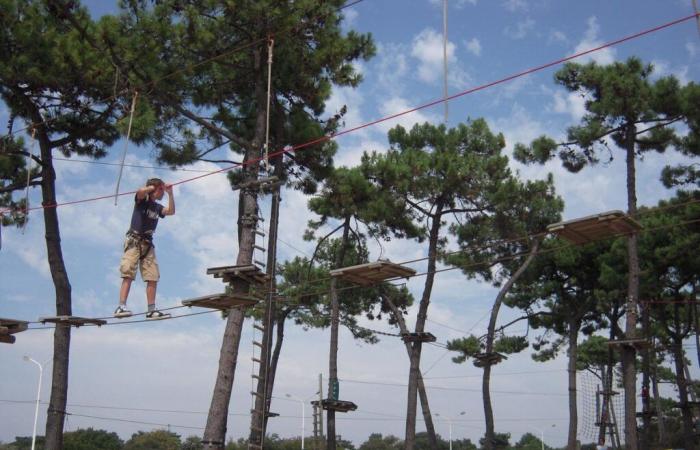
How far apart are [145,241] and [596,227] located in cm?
500

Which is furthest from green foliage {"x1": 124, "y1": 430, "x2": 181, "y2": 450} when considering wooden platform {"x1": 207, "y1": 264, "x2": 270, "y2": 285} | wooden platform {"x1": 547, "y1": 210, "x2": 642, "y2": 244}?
wooden platform {"x1": 547, "y1": 210, "x2": 642, "y2": 244}

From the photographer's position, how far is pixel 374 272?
855 centimetres

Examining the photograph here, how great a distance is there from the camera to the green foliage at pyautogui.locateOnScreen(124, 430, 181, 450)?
4484cm

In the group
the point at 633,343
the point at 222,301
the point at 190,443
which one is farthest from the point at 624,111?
the point at 190,443

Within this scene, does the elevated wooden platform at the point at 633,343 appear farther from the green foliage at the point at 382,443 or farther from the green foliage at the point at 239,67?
the green foliage at the point at 382,443

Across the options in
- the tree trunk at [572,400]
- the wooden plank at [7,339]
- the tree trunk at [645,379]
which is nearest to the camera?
the wooden plank at [7,339]

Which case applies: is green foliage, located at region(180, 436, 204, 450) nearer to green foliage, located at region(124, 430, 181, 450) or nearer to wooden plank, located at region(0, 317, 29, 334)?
green foliage, located at region(124, 430, 181, 450)

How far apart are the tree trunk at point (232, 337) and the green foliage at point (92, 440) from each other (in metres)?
32.0

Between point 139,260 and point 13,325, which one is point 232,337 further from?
point 13,325

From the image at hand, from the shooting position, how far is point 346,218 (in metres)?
18.0

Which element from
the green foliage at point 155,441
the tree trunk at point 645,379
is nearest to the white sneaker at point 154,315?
the tree trunk at point 645,379

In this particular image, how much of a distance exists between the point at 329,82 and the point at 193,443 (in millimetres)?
32809

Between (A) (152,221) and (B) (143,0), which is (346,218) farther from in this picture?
(A) (152,221)

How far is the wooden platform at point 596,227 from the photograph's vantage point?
7.29m
